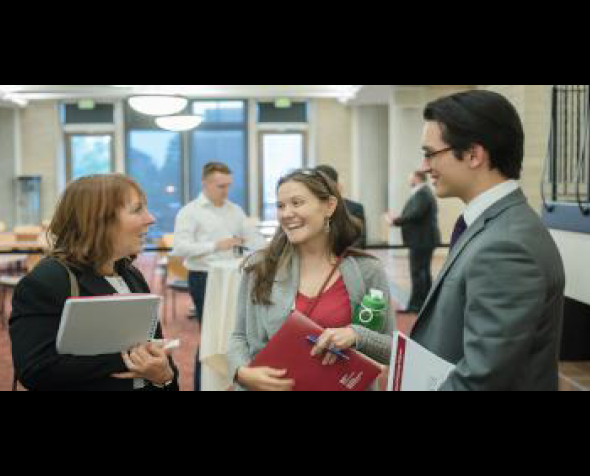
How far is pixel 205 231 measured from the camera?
203 inches

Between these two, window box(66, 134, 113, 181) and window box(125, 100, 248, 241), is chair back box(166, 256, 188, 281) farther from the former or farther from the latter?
window box(66, 134, 113, 181)

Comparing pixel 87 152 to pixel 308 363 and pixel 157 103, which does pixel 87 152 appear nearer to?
pixel 157 103

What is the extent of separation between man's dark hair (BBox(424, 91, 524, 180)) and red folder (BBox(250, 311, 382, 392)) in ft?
2.24

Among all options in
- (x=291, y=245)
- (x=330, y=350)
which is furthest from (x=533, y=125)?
(x=330, y=350)

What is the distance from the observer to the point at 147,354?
5.18 feet

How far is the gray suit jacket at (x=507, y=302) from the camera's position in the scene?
1.15 metres

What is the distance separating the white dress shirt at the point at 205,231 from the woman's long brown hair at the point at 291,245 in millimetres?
2833

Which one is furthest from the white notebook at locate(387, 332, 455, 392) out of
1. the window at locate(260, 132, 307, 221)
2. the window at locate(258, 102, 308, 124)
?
the window at locate(258, 102, 308, 124)

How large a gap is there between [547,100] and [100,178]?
805cm

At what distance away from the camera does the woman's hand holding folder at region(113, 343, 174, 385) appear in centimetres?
155

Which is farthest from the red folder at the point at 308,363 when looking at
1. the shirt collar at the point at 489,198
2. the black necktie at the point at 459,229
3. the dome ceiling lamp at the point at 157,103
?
the dome ceiling lamp at the point at 157,103
